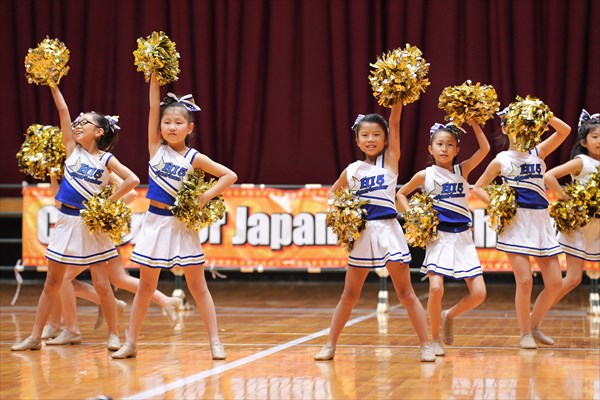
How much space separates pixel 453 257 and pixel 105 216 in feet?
7.25

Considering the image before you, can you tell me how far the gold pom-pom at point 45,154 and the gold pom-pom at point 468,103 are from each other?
2.70m

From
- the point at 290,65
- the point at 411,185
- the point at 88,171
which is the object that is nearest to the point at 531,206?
the point at 411,185

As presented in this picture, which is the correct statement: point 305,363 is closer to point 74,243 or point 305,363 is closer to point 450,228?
point 450,228

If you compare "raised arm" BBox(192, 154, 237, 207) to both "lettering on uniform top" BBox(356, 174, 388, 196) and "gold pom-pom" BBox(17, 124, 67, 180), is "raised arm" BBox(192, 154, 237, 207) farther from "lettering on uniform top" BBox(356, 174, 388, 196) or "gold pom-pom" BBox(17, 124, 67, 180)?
"gold pom-pom" BBox(17, 124, 67, 180)

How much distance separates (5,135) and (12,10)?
1660 mm

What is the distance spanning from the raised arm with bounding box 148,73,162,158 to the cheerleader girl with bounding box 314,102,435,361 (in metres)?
1.19

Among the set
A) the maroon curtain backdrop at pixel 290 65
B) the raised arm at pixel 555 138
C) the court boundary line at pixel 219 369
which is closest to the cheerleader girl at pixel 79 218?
the court boundary line at pixel 219 369

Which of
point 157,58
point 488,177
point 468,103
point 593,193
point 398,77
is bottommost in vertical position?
point 593,193

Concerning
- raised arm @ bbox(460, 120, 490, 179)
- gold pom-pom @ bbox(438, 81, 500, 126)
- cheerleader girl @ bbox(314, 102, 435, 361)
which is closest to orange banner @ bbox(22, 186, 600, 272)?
raised arm @ bbox(460, 120, 490, 179)

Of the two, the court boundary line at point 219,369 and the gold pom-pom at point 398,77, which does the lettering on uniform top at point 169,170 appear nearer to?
the court boundary line at point 219,369

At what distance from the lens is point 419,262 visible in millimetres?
11945

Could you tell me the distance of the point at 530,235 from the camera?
629cm

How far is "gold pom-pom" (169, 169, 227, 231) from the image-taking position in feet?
18.7

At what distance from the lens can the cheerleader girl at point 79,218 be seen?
246 inches
